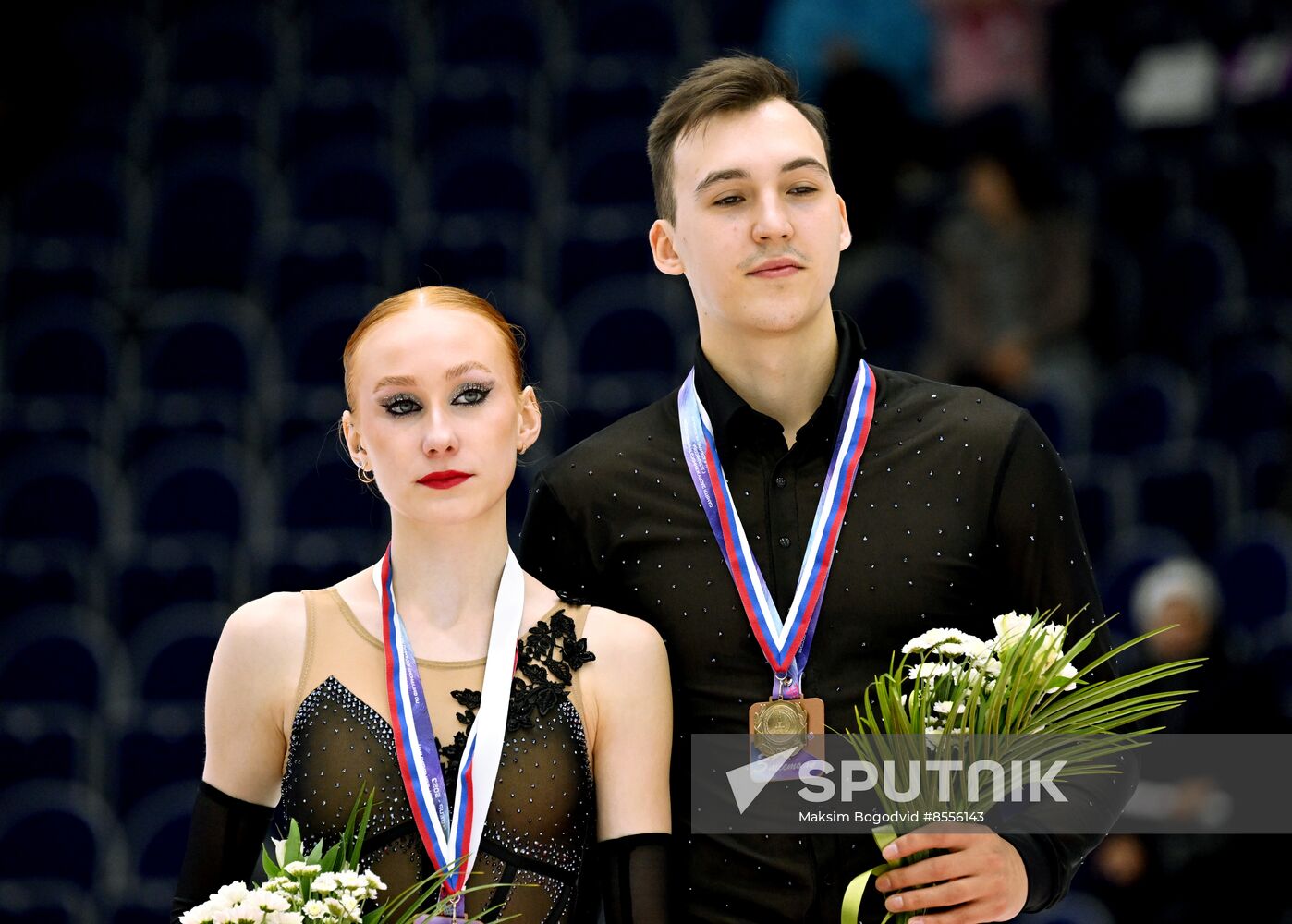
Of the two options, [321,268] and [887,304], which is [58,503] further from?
[887,304]

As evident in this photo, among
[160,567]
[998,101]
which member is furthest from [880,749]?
[998,101]

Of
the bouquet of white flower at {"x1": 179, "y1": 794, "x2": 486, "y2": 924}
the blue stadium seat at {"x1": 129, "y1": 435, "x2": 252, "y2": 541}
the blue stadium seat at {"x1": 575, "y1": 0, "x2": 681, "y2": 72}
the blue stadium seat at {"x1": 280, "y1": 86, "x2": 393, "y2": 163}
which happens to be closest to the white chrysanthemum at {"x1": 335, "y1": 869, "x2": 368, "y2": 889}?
the bouquet of white flower at {"x1": 179, "y1": 794, "x2": 486, "y2": 924}

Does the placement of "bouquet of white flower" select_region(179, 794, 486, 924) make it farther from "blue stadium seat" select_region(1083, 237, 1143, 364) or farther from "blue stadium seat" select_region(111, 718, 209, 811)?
"blue stadium seat" select_region(1083, 237, 1143, 364)

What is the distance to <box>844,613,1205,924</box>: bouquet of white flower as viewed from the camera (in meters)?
2.56

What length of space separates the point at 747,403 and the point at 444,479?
0.58 m

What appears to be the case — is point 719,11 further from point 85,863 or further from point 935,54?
point 85,863

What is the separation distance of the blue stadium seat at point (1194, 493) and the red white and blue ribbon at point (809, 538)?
3948 mm

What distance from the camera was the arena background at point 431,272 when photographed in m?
6.27

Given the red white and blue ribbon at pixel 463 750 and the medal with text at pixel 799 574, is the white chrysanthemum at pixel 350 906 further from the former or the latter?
the medal with text at pixel 799 574

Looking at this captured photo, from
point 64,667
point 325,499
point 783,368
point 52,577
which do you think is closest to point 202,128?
point 325,499

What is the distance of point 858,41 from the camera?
25.1 feet

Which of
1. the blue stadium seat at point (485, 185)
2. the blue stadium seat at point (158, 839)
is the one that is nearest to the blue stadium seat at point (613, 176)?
the blue stadium seat at point (485, 185)

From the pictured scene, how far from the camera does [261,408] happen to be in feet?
23.2

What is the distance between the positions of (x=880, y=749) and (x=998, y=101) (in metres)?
5.39
